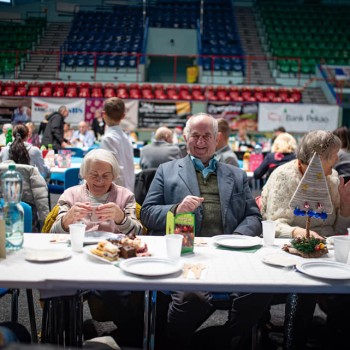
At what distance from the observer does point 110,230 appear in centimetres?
221

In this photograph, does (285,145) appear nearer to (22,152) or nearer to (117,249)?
(22,152)

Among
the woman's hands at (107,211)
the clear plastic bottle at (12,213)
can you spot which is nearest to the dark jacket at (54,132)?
the woman's hands at (107,211)

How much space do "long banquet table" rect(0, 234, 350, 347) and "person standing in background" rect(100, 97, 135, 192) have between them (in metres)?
2.05

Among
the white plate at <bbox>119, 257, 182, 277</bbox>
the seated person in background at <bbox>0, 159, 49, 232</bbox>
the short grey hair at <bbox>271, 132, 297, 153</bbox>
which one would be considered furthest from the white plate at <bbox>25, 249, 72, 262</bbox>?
the short grey hair at <bbox>271, 132, 297, 153</bbox>

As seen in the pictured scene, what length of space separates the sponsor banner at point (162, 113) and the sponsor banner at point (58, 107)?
4.85 feet

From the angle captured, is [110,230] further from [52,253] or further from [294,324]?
[294,324]

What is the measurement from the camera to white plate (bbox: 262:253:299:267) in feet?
5.65

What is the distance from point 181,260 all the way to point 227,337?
72cm

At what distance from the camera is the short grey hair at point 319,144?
7.47ft

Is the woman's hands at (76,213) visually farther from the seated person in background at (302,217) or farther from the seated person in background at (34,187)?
the seated person in background at (34,187)

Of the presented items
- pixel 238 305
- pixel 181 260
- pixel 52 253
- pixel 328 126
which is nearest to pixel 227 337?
pixel 238 305

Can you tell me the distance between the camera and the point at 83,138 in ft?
28.6

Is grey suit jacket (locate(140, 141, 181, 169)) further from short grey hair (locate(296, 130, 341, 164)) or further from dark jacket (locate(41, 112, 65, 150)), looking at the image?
dark jacket (locate(41, 112, 65, 150))

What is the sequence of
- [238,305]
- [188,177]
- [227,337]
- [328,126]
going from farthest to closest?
[328,126] < [188,177] < [227,337] < [238,305]
